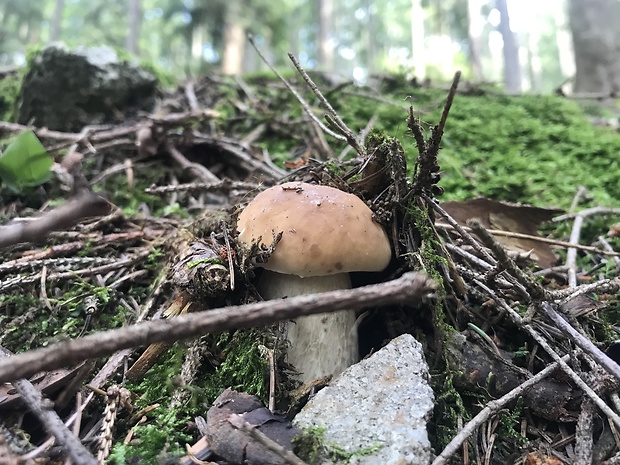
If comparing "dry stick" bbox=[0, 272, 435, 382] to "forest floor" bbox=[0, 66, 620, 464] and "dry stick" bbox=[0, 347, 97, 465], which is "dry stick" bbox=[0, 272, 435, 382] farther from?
"dry stick" bbox=[0, 347, 97, 465]

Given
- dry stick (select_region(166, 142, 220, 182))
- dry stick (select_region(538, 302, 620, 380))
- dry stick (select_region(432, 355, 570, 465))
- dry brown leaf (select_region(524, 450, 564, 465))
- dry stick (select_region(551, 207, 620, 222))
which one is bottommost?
dry brown leaf (select_region(524, 450, 564, 465))

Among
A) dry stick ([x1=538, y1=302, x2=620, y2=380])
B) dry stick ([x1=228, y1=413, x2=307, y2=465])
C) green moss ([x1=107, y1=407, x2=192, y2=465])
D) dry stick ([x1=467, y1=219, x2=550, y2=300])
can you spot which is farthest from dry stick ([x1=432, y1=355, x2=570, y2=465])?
green moss ([x1=107, y1=407, x2=192, y2=465])

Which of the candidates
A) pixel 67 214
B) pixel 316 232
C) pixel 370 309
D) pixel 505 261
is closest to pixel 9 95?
pixel 316 232

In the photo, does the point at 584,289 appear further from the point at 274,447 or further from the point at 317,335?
the point at 274,447

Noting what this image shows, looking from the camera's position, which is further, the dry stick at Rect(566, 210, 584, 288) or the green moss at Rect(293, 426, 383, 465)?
the dry stick at Rect(566, 210, 584, 288)

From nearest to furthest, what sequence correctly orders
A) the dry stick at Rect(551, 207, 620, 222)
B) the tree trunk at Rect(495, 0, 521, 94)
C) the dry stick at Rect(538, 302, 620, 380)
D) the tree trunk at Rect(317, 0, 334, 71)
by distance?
the dry stick at Rect(538, 302, 620, 380)
the dry stick at Rect(551, 207, 620, 222)
the tree trunk at Rect(495, 0, 521, 94)
the tree trunk at Rect(317, 0, 334, 71)

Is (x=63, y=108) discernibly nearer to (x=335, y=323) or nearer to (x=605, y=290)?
(x=335, y=323)
